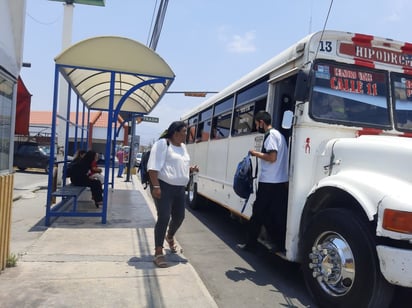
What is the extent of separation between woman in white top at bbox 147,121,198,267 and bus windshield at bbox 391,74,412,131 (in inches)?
101

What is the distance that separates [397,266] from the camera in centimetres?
322

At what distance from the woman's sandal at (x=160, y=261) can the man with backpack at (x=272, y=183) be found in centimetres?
125

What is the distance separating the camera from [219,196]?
309 inches

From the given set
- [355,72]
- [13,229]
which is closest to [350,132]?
[355,72]

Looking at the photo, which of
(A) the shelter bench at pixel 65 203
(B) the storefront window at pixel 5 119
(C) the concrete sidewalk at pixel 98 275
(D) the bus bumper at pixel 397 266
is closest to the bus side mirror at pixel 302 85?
(D) the bus bumper at pixel 397 266

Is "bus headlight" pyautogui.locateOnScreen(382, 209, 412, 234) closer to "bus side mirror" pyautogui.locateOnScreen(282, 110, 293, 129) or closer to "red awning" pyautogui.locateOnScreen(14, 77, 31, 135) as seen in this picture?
"bus side mirror" pyautogui.locateOnScreen(282, 110, 293, 129)

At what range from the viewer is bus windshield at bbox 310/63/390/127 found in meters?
4.73

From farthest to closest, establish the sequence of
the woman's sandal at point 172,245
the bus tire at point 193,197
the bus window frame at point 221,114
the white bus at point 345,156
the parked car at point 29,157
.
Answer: the parked car at point 29,157, the bus tire at point 193,197, the bus window frame at point 221,114, the woman's sandal at point 172,245, the white bus at point 345,156


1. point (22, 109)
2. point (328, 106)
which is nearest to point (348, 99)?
point (328, 106)

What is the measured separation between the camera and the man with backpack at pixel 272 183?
16.6ft

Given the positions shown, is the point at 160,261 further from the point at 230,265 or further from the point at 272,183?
the point at 272,183

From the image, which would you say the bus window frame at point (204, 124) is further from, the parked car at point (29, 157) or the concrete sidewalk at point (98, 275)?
the parked car at point (29, 157)

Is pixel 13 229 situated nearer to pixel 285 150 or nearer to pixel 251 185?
pixel 251 185

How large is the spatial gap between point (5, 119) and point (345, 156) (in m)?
3.58
